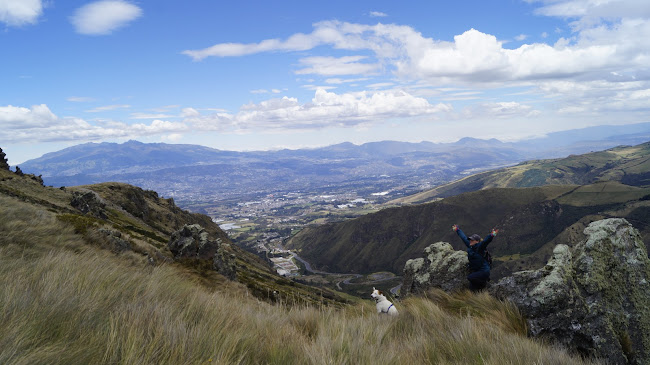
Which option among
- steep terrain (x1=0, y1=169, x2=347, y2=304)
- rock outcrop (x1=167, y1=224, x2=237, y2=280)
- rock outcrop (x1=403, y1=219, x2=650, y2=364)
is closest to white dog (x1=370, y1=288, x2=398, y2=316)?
steep terrain (x1=0, y1=169, x2=347, y2=304)

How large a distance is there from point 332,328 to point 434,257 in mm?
12791

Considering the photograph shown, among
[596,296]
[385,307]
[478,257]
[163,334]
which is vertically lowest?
[385,307]

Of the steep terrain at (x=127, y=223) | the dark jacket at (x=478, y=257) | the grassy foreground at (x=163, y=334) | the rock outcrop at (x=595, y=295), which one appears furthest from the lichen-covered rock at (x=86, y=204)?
the rock outcrop at (x=595, y=295)

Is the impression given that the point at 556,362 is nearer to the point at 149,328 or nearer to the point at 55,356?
the point at 149,328

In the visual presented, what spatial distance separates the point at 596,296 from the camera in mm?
6492

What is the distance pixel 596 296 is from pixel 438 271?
325 inches

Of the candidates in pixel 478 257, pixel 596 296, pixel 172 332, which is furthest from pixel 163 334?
pixel 478 257

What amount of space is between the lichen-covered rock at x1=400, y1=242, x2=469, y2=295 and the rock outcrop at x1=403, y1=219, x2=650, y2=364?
4.93 m

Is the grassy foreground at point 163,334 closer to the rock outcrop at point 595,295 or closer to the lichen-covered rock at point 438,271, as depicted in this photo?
the rock outcrop at point 595,295

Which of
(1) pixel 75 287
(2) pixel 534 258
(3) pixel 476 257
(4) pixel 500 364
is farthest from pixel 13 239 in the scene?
(2) pixel 534 258

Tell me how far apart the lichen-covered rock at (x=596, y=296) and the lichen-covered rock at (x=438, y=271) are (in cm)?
509

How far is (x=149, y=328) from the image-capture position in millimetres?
3287

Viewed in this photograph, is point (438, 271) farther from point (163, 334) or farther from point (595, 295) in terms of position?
point (163, 334)

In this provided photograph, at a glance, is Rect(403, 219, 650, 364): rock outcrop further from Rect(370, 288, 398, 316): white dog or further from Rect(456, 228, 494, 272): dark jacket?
Rect(456, 228, 494, 272): dark jacket
